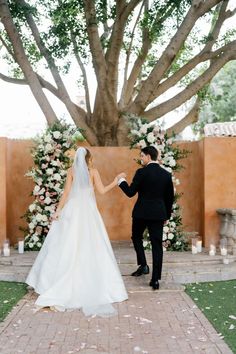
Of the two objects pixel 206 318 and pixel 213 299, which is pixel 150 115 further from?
pixel 206 318

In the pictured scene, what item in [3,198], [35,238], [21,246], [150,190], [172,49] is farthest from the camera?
[172,49]

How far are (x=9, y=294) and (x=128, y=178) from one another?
423 centimetres

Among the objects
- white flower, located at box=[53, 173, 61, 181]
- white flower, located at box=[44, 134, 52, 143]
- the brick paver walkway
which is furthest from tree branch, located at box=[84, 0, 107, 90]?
the brick paver walkway

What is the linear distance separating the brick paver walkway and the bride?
0.20m

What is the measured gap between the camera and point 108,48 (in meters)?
11.0

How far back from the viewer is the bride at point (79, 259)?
21.3 ft

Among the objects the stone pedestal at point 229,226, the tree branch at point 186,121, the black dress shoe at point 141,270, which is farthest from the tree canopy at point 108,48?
the black dress shoe at point 141,270

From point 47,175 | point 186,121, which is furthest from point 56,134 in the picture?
point 186,121

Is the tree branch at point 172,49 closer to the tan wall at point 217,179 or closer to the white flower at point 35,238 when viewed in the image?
the tan wall at point 217,179

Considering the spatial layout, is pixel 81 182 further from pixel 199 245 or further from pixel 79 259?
pixel 199 245

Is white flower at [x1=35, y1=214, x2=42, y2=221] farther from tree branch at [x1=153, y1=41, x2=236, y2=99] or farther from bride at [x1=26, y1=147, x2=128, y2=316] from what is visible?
tree branch at [x1=153, y1=41, x2=236, y2=99]

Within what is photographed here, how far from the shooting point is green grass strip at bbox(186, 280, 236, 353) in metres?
5.40

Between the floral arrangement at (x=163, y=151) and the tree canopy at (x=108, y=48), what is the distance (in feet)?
4.94

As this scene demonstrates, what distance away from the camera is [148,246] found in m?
9.45
